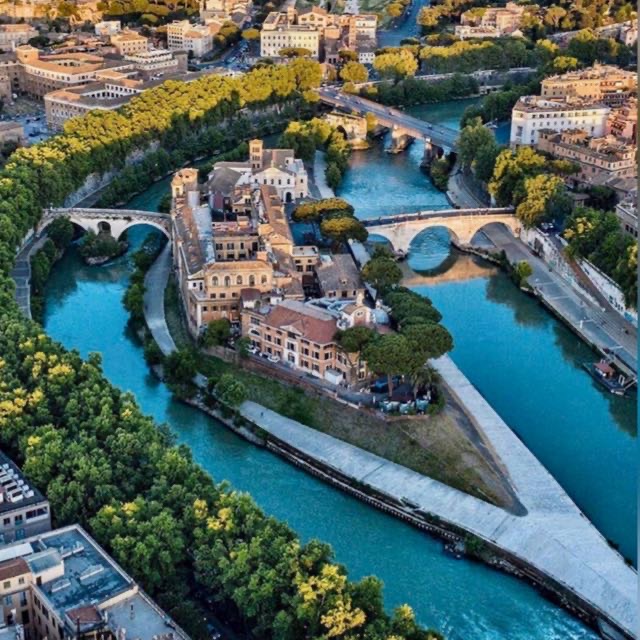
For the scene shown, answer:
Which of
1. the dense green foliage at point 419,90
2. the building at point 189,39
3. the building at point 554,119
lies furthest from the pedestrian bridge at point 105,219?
the building at point 189,39

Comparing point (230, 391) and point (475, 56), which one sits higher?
point (475, 56)

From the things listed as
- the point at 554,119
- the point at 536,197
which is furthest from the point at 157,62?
the point at 536,197

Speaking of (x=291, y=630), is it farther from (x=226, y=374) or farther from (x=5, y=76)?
(x=5, y=76)

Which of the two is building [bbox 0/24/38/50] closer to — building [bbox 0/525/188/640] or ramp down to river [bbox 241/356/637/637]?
ramp down to river [bbox 241/356/637/637]

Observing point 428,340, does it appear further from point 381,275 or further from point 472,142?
point 472,142

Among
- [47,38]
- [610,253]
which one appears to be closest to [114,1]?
[47,38]

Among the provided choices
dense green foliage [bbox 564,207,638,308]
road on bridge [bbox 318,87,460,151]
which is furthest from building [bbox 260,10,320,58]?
dense green foliage [bbox 564,207,638,308]
